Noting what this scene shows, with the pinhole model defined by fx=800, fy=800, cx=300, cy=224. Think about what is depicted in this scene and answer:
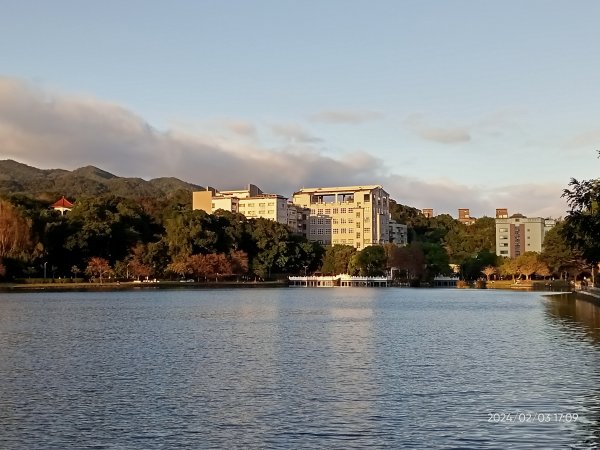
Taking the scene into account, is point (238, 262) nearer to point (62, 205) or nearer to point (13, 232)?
point (62, 205)

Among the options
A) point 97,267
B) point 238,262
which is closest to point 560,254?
point 238,262

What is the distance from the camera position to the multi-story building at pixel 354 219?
612ft

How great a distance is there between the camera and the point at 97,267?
11150 centimetres

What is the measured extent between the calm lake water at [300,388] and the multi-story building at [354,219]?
147 metres

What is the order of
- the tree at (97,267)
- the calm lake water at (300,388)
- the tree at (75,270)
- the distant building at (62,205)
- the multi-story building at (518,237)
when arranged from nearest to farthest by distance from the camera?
1. the calm lake water at (300,388)
2. the tree at (75,270)
3. the tree at (97,267)
4. the distant building at (62,205)
5. the multi-story building at (518,237)

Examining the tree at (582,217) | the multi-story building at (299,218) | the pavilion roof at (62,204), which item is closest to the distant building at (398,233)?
the multi-story building at (299,218)

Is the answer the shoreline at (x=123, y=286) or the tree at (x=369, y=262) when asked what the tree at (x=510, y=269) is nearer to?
the tree at (x=369, y=262)

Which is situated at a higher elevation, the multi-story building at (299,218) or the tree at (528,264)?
the multi-story building at (299,218)

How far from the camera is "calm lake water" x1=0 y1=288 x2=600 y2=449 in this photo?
1545 centimetres

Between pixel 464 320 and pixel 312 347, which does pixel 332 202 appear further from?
pixel 312 347

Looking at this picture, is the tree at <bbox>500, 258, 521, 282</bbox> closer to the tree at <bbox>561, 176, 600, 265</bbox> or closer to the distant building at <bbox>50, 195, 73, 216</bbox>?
the distant building at <bbox>50, 195, 73, 216</bbox>

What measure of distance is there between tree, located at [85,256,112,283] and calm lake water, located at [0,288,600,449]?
73182 mm

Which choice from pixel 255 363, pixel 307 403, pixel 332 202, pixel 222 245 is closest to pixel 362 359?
pixel 255 363

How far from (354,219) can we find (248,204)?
25352 mm
